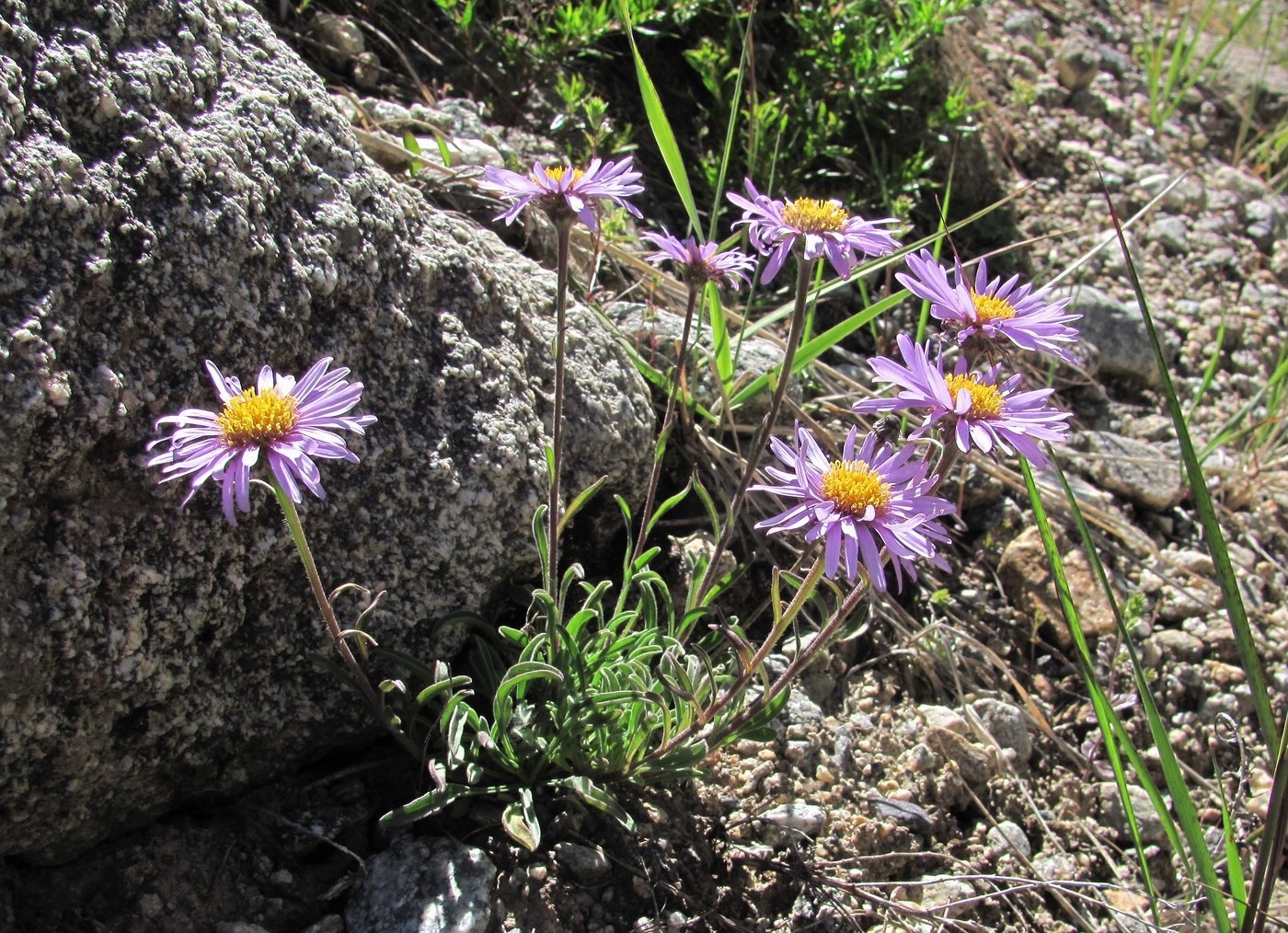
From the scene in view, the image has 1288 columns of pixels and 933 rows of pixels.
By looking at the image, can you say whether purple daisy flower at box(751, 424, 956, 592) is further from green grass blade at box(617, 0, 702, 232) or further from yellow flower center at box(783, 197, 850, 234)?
green grass blade at box(617, 0, 702, 232)

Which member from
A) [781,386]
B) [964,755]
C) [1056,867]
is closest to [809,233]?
[781,386]

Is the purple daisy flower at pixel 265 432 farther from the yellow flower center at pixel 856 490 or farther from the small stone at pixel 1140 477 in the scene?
the small stone at pixel 1140 477

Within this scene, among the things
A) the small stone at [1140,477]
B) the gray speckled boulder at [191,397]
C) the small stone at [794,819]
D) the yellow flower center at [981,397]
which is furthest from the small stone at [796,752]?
the small stone at [1140,477]

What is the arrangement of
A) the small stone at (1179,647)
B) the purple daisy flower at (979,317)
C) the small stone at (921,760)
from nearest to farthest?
1. the purple daisy flower at (979,317)
2. the small stone at (921,760)
3. the small stone at (1179,647)

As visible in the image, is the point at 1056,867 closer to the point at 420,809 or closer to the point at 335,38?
the point at 420,809

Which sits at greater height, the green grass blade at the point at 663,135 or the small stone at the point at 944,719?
the green grass blade at the point at 663,135

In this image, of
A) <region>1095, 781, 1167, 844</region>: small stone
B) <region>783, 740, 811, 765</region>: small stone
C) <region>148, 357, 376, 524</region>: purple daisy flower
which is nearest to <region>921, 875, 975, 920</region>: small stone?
<region>783, 740, 811, 765</region>: small stone
